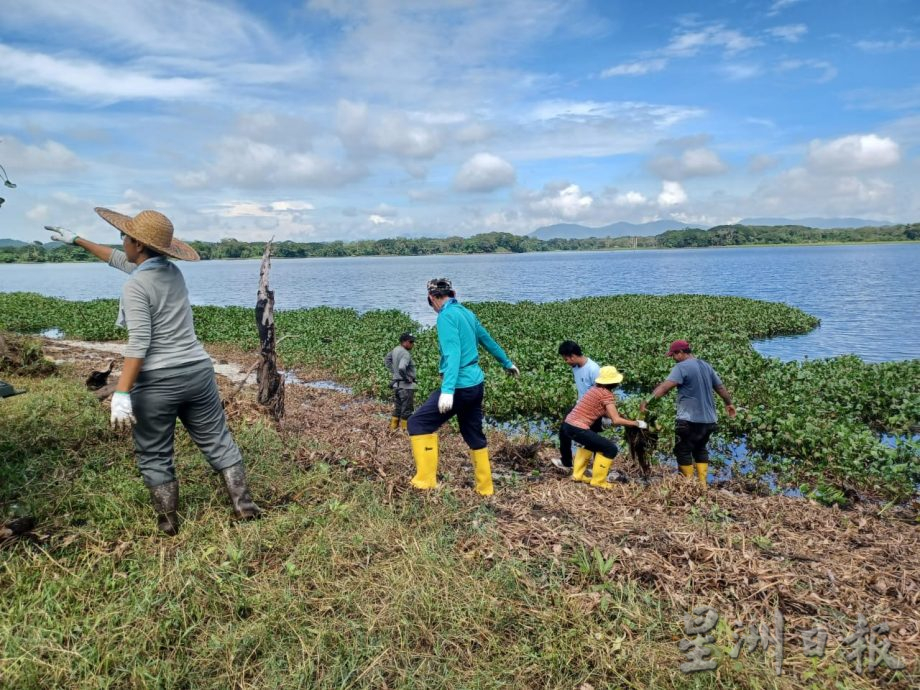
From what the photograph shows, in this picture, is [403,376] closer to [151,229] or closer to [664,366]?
[151,229]

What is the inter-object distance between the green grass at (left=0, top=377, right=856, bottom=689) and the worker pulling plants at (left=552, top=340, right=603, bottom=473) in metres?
2.57

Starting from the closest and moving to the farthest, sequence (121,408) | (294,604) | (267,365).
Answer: (294,604)
(121,408)
(267,365)

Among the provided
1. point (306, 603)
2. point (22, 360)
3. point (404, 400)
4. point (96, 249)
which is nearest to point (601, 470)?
point (306, 603)

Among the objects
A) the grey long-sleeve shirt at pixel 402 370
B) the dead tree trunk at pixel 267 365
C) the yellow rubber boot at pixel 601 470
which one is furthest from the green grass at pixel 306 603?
the grey long-sleeve shirt at pixel 402 370

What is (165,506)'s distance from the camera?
4.34 m

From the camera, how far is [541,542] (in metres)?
4.41

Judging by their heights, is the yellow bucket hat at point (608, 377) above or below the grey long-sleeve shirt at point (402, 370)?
above

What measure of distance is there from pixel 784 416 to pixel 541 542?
8.11 meters

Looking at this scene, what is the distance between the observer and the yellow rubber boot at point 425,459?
18.5 feet

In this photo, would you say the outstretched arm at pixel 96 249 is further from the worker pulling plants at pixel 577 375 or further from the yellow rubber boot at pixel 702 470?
the yellow rubber boot at pixel 702 470

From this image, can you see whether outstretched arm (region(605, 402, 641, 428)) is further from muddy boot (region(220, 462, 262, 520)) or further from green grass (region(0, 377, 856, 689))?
muddy boot (region(220, 462, 262, 520))

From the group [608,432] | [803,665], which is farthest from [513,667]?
[608,432]

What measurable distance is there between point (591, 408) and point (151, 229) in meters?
5.11

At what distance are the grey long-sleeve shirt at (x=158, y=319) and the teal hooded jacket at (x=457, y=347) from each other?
2.15 metres
